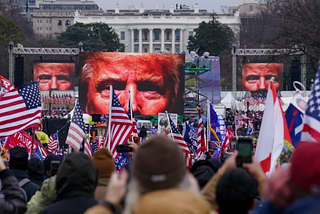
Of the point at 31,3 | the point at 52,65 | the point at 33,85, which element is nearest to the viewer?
the point at 33,85

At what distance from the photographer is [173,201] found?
8.05ft

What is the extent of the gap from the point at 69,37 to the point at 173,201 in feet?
288

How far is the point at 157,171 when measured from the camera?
262 cm

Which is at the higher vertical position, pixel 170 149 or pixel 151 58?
pixel 151 58

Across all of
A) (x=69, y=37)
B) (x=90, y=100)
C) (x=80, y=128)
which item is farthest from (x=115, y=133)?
(x=69, y=37)

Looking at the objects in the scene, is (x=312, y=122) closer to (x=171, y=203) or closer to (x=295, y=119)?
(x=295, y=119)

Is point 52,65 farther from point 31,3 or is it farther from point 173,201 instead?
point 31,3

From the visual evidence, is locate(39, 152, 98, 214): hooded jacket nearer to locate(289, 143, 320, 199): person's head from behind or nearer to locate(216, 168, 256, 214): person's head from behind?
locate(216, 168, 256, 214): person's head from behind

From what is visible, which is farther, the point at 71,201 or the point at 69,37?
the point at 69,37

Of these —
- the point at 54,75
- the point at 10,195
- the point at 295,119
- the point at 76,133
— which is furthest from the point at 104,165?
the point at 54,75

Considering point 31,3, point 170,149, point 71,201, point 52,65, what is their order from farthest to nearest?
point 31,3
point 52,65
point 71,201
point 170,149

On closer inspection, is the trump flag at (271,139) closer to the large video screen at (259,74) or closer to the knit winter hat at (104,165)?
the knit winter hat at (104,165)

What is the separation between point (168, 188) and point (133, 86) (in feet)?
118

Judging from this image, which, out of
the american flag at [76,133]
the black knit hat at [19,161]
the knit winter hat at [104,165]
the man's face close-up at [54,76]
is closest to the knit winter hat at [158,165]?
the knit winter hat at [104,165]
